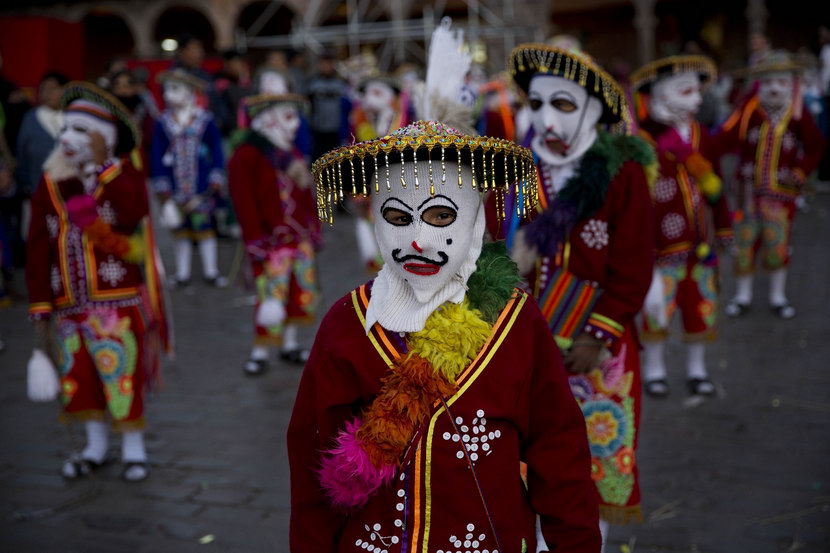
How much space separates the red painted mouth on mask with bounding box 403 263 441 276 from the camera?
2.31 m

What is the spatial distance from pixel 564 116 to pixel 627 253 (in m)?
0.60

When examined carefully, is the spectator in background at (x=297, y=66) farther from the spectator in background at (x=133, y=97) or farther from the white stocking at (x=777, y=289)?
the white stocking at (x=777, y=289)

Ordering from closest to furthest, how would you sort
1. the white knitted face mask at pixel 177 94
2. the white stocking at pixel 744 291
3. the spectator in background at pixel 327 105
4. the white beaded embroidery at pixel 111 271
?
the white beaded embroidery at pixel 111 271 < the white stocking at pixel 744 291 < the white knitted face mask at pixel 177 94 < the spectator in background at pixel 327 105

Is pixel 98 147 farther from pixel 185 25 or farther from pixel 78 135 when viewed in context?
pixel 185 25

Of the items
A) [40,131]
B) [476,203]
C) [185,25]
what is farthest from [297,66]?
[185,25]

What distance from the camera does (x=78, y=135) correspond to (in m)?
4.74

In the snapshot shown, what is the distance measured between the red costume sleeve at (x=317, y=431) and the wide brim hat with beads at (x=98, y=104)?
2944 millimetres

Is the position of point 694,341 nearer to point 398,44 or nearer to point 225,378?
point 225,378

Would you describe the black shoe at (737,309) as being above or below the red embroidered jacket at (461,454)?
below

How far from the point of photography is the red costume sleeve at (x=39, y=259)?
15.3ft

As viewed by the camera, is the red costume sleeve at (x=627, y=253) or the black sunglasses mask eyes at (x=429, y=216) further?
the red costume sleeve at (x=627, y=253)

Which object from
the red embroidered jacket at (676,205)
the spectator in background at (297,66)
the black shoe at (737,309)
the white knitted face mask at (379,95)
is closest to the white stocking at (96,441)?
the red embroidered jacket at (676,205)

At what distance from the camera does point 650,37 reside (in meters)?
24.2

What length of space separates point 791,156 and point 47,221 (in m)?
5.90
